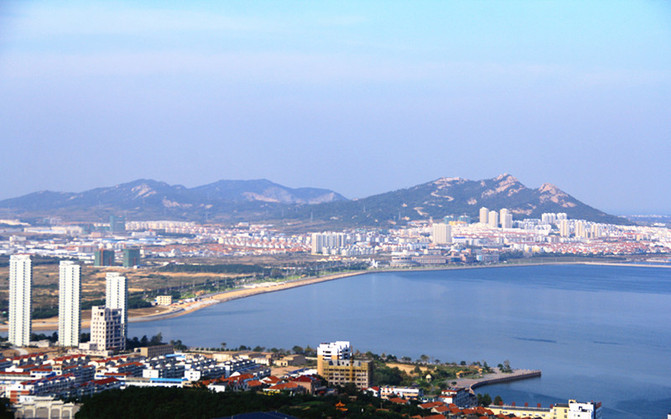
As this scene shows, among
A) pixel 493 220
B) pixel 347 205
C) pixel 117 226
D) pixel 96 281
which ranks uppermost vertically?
pixel 347 205

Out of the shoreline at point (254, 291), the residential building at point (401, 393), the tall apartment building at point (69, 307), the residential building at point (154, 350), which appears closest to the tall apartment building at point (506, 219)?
the shoreline at point (254, 291)

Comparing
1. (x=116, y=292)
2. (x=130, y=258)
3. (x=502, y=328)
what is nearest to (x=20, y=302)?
(x=116, y=292)

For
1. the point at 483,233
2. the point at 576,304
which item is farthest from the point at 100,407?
the point at 483,233

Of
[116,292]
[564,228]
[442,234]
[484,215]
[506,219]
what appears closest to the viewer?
[116,292]

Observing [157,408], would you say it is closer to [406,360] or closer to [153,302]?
[406,360]

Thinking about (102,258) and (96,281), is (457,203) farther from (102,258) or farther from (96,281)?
(96,281)
